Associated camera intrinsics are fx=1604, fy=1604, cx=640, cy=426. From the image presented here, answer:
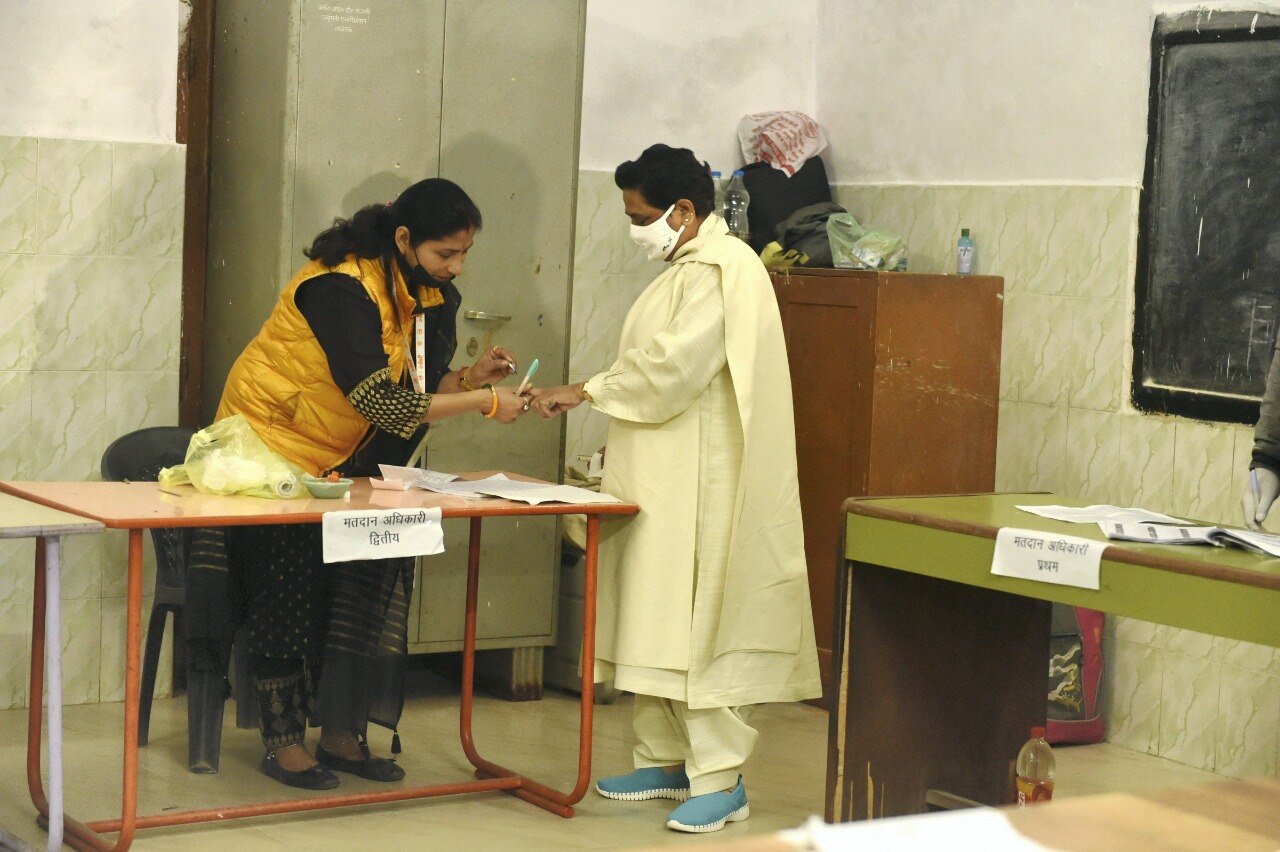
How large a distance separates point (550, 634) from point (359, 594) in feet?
3.86

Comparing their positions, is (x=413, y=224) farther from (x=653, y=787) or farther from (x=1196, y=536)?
(x=1196, y=536)

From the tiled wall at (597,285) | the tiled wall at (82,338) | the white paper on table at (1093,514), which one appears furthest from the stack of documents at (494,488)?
the tiled wall at (597,285)

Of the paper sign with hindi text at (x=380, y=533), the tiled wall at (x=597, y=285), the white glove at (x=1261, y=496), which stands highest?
the tiled wall at (x=597, y=285)

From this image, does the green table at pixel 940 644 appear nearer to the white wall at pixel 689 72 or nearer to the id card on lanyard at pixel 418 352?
the id card on lanyard at pixel 418 352

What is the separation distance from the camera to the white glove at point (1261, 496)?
11.4ft

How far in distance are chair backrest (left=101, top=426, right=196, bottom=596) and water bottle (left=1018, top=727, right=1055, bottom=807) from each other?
2245 millimetres

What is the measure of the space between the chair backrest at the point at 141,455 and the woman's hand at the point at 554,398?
1.09 m

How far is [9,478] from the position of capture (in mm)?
4703

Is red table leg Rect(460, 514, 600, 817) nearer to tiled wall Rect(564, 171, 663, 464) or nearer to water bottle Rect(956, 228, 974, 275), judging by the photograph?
tiled wall Rect(564, 171, 663, 464)

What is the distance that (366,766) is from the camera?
4.30 m

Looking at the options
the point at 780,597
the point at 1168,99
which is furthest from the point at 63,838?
the point at 1168,99

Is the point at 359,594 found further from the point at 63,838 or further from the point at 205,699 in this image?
the point at 63,838

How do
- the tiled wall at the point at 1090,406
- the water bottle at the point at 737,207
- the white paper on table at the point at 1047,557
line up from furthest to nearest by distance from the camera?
the water bottle at the point at 737,207
the tiled wall at the point at 1090,406
the white paper on table at the point at 1047,557

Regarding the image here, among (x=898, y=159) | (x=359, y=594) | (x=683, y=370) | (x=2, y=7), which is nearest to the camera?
(x=683, y=370)
